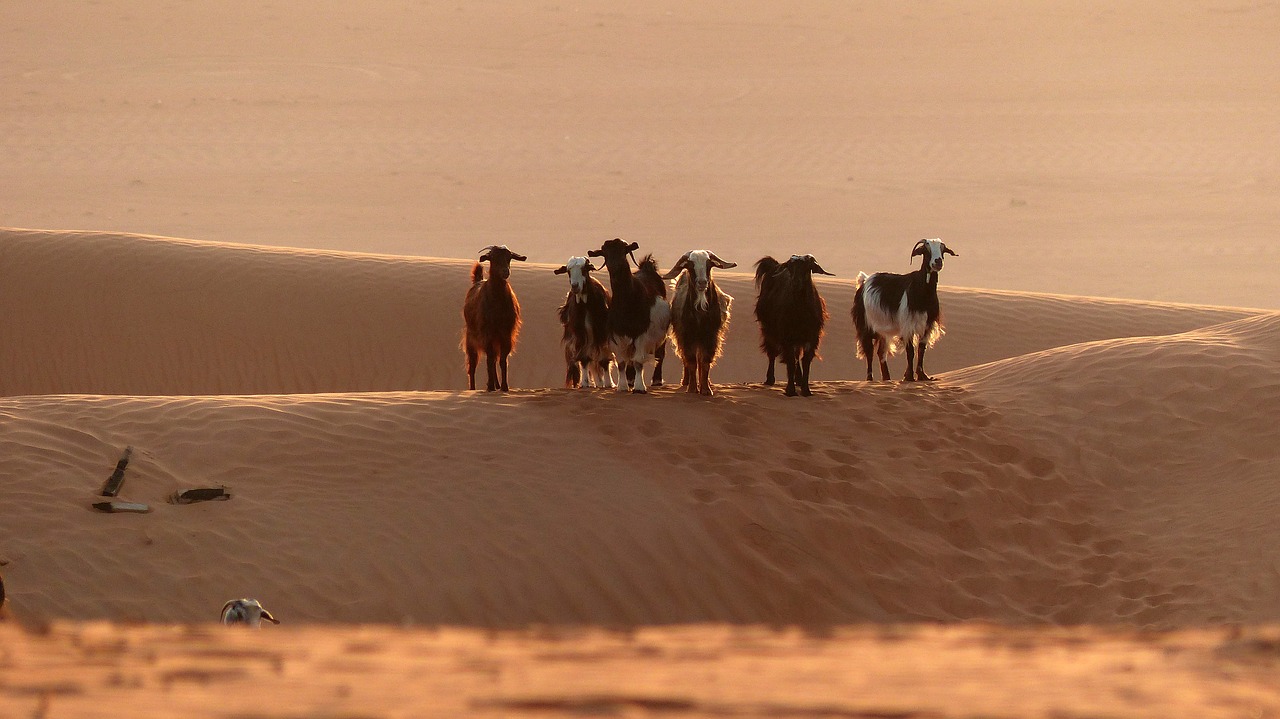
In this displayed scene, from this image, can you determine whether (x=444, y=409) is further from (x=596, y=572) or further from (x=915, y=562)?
Result: (x=915, y=562)

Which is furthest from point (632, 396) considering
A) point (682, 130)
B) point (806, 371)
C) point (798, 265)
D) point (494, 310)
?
point (682, 130)

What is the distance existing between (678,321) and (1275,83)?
5321cm

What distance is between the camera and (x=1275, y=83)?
59.7 meters

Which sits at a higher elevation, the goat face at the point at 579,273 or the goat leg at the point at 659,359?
the goat face at the point at 579,273

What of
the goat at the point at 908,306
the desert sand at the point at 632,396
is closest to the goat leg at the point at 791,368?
the desert sand at the point at 632,396

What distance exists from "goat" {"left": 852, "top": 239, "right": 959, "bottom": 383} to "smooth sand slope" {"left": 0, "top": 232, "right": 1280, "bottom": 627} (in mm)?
588

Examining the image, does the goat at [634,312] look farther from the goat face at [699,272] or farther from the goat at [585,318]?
the goat face at [699,272]

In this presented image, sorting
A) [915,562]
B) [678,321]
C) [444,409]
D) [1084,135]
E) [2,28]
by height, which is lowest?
[915,562]

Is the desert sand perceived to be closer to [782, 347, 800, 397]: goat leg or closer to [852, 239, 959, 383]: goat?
[782, 347, 800, 397]: goat leg

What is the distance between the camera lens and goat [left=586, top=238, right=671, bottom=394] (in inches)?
547

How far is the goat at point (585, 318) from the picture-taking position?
13859 millimetres

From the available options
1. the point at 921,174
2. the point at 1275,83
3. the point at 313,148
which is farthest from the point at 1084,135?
the point at 313,148

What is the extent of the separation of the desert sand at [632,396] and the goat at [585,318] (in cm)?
55

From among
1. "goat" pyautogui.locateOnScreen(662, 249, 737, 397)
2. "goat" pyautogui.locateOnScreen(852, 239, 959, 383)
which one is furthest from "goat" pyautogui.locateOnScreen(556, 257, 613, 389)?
"goat" pyautogui.locateOnScreen(852, 239, 959, 383)
